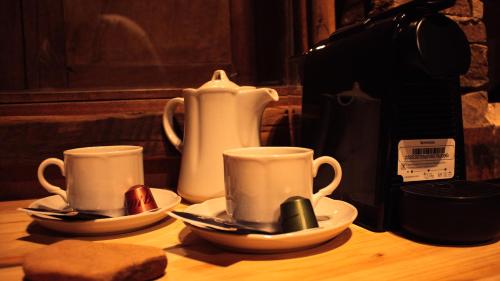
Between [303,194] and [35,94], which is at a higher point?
[35,94]

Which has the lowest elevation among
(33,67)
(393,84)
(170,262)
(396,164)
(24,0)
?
(170,262)

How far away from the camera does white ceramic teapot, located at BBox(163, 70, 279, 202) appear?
790 mm

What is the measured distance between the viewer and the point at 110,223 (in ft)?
1.94

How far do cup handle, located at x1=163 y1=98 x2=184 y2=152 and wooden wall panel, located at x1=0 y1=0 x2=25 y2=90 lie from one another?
0.72 metres

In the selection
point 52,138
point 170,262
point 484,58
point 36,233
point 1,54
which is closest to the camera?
point 170,262

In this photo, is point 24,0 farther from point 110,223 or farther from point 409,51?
point 409,51

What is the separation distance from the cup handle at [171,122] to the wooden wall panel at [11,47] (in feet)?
2.35

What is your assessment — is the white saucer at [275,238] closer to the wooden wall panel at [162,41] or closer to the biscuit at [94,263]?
the biscuit at [94,263]

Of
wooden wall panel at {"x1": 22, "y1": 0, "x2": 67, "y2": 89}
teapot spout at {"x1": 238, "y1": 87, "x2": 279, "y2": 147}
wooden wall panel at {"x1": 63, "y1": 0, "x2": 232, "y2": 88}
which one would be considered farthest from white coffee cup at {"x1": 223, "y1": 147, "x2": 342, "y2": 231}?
wooden wall panel at {"x1": 22, "y1": 0, "x2": 67, "y2": 89}

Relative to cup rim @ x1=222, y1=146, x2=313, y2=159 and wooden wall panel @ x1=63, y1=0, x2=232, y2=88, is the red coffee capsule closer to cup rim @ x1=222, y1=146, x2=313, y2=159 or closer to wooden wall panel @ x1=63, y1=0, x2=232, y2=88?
cup rim @ x1=222, y1=146, x2=313, y2=159

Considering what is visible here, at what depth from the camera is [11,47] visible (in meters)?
1.34

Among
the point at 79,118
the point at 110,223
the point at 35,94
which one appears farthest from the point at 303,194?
the point at 35,94

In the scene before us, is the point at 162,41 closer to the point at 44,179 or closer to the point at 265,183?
the point at 44,179

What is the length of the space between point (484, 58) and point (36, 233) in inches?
44.2
